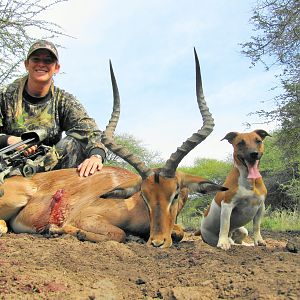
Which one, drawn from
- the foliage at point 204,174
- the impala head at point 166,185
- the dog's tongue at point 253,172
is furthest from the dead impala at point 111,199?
the foliage at point 204,174

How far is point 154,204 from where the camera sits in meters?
4.77

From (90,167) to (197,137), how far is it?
156cm

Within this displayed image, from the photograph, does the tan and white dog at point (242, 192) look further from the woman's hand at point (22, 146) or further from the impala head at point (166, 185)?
the woman's hand at point (22, 146)

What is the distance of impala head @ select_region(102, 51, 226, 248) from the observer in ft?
15.4

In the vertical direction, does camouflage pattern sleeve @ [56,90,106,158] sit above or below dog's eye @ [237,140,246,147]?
above

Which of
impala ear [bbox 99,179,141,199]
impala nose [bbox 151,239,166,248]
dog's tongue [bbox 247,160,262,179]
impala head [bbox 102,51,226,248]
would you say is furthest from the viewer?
impala ear [bbox 99,179,141,199]

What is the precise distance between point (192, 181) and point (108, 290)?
7.41 feet

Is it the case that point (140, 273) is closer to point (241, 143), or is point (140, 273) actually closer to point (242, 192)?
point (242, 192)

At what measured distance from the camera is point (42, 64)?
6719 mm

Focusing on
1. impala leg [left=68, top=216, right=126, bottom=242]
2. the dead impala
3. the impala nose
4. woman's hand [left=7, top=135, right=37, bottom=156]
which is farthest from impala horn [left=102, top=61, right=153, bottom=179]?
woman's hand [left=7, top=135, right=37, bottom=156]

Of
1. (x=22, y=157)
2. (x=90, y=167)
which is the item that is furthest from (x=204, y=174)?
(x=22, y=157)

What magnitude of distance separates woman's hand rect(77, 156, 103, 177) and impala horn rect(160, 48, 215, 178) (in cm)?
140

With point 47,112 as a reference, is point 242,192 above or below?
below

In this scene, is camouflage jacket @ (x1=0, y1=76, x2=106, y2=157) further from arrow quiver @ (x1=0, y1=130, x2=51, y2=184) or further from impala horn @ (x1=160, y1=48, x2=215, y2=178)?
impala horn @ (x1=160, y1=48, x2=215, y2=178)
